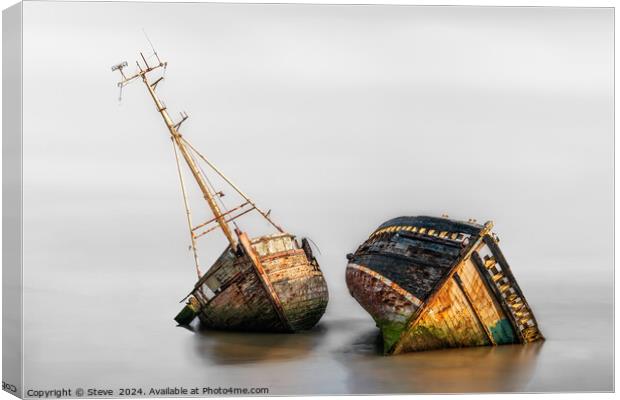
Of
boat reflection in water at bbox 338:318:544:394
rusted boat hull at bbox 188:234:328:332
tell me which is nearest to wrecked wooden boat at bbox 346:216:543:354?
boat reflection in water at bbox 338:318:544:394

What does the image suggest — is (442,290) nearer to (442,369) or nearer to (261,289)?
(442,369)

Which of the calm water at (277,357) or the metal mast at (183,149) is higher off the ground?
the metal mast at (183,149)

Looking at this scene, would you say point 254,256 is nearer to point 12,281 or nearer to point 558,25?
point 12,281

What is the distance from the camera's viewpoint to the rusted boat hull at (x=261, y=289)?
21.0 meters

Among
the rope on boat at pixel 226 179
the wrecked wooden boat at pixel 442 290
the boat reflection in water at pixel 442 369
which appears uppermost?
the rope on boat at pixel 226 179

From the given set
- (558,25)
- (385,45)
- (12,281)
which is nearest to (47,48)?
(12,281)

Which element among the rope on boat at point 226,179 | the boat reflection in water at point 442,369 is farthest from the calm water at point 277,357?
the rope on boat at point 226,179

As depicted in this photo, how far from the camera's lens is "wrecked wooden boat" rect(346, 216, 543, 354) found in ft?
63.7

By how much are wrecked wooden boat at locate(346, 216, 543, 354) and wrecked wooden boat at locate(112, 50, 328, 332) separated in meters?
1.48

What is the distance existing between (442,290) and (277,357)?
282 cm

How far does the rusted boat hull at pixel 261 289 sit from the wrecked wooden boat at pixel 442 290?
146 centimetres

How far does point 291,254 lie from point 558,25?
6.02 m

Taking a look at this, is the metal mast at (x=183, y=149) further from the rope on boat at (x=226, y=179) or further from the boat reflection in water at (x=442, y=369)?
the boat reflection in water at (x=442, y=369)

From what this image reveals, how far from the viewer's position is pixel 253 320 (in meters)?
21.2
